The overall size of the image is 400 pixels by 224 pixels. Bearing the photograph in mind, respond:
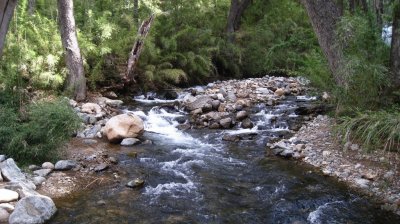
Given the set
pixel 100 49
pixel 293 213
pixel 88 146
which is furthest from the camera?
pixel 100 49

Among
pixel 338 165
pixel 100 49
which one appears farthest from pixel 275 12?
pixel 338 165

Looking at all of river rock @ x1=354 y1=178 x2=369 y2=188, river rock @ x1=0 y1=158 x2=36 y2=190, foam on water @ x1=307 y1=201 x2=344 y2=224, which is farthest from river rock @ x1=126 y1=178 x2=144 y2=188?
river rock @ x1=354 y1=178 x2=369 y2=188

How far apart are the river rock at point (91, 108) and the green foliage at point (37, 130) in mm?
3038

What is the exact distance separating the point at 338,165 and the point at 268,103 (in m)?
4.71

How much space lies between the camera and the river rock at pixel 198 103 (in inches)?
408

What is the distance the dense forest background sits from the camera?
6.32 m

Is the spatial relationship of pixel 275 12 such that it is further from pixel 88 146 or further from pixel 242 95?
pixel 88 146

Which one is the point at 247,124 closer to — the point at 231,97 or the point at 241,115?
the point at 241,115

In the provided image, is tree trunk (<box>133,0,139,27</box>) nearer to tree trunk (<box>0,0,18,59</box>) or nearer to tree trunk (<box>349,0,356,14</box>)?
tree trunk (<box>349,0,356,14</box>)

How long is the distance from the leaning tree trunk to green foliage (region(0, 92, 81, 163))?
12.7ft

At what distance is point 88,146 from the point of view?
287 inches

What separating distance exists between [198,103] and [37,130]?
17.3 feet

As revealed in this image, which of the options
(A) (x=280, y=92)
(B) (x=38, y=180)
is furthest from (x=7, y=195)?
(A) (x=280, y=92)

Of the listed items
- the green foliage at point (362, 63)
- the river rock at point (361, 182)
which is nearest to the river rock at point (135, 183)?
the river rock at point (361, 182)
